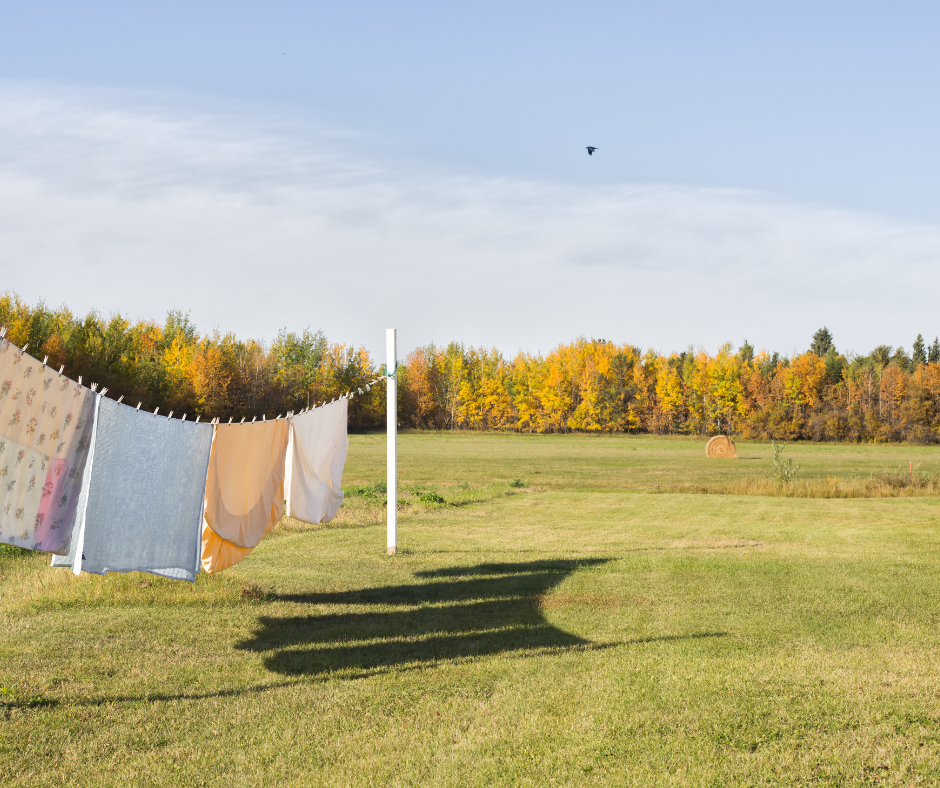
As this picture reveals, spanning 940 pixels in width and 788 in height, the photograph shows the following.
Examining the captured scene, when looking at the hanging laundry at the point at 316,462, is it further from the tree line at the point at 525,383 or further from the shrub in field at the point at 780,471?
the tree line at the point at 525,383

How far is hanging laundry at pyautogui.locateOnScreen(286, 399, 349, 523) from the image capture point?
1122 centimetres

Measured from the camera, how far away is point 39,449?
693 centimetres

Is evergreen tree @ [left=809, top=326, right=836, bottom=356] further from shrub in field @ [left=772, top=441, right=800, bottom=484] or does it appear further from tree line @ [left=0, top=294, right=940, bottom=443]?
shrub in field @ [left=772, top=441, right=800, bottom=484]

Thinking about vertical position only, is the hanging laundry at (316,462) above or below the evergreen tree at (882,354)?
below

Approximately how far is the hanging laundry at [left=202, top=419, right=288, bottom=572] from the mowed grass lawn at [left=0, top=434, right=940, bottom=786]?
1179 mm

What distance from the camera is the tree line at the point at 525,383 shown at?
79.9 m

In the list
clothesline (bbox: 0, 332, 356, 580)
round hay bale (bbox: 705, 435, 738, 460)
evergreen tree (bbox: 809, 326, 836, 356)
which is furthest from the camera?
evergreen tree (bbox: 809, 326, 836, 356)

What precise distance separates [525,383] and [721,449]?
2021 inches

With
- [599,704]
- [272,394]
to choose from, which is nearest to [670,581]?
[599,704]

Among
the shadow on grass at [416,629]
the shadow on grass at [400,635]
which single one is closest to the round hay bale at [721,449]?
the shadow on grass at [416,629]

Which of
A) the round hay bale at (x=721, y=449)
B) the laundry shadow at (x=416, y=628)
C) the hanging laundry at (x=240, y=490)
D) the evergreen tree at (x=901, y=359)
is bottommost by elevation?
the laundry shadow at (x=416, y=628)

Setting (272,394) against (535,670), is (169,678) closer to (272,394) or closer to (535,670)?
(535,670)

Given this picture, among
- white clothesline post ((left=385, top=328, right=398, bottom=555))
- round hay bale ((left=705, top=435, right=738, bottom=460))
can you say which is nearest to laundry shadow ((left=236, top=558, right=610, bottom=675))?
white clothesline post ((left=385, top=328, right=398, bottom=555))

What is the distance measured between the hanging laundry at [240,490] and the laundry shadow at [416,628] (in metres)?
1.25
